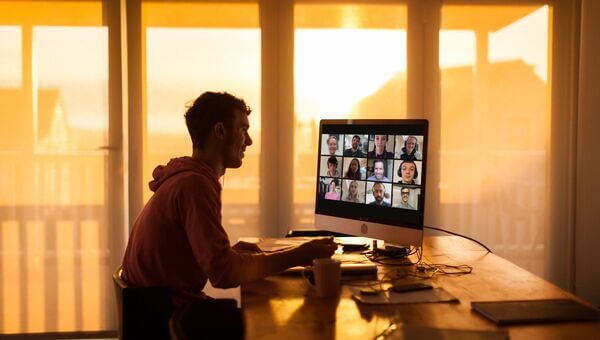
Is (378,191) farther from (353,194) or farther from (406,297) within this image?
(406,297)

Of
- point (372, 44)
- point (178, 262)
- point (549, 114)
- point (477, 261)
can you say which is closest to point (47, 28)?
point (372, 44)

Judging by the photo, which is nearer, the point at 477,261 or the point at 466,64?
the point at 477,261

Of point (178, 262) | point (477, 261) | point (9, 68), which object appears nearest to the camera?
point (178, 262)

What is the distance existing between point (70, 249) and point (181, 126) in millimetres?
1036

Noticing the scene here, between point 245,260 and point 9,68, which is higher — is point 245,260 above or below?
below

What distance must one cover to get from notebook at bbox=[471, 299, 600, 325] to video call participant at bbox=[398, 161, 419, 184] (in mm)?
632

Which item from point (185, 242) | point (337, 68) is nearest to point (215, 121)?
point (185, 242)

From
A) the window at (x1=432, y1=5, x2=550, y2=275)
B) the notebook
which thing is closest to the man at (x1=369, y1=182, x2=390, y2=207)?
the notebook

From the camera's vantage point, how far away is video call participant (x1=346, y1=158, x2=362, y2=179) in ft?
8.01

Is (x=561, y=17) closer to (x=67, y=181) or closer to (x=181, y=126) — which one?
(x=181, y=126)

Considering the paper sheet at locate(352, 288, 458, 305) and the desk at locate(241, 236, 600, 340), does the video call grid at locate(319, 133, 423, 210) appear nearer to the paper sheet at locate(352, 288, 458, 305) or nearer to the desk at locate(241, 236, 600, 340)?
the desk at locate(241, 236, 600, 340)

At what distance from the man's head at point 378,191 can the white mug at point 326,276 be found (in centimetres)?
58

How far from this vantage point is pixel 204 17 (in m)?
Result: 4.03

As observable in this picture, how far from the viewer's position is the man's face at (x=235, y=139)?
2.08m
